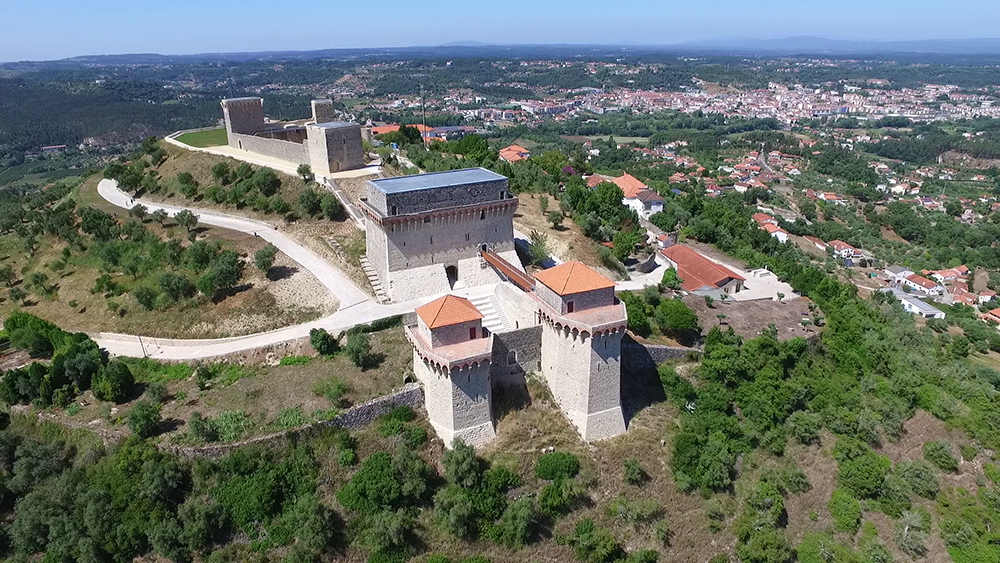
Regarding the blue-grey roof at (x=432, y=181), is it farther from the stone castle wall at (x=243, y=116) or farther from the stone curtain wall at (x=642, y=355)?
the stone castle wall at (x=243, y=116)

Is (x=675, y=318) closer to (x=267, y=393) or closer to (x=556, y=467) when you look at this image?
(x=556, y=467)

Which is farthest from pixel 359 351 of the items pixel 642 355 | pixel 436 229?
pixel 642 355

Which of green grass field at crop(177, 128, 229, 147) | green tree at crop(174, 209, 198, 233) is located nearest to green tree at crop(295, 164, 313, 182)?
green tree at crop(174, 209, 198, 233)

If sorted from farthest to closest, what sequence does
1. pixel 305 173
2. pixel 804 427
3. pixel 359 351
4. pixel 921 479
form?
pixel 305 173 → pixel 804 427 → pixel 921 479 → pixel 359 351

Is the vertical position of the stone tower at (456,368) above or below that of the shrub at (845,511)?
above

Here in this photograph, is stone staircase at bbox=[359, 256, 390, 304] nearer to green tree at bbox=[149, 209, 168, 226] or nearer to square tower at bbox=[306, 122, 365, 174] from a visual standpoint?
square tower at bbox=[306, 122, 365, 174]

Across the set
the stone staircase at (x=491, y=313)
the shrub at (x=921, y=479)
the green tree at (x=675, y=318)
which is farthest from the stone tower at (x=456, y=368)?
the shrub at (x=921, y=479)

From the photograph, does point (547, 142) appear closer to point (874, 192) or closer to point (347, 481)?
point (874, 192)
